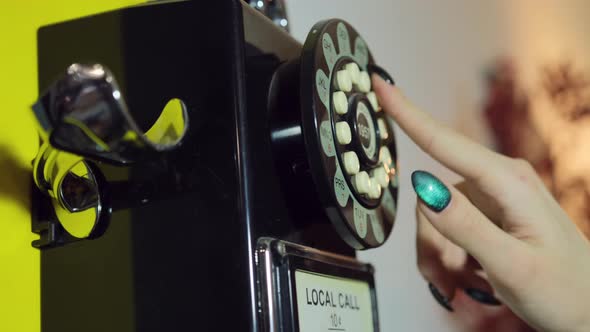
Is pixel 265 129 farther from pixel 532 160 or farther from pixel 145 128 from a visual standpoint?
pixel 532 160

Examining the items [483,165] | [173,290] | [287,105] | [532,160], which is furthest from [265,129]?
[532,160]

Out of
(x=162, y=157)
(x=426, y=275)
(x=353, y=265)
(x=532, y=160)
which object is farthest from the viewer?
(x=532, y=160)

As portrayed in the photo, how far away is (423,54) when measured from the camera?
1183 mm

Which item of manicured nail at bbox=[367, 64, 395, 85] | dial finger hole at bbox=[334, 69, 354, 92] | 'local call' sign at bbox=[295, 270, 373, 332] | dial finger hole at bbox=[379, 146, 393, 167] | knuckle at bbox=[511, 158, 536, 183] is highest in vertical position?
manicured nail at bbox=[367, 64, 395, 85]

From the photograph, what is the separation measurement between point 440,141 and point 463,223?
0.10 metres

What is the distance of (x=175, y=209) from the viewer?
518 mm

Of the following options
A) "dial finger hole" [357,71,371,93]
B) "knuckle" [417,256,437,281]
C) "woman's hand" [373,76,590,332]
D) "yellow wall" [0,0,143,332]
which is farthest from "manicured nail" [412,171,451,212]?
"yellow wall" [0,0,143,332]

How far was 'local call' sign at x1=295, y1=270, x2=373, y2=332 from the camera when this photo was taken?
1.79 feet

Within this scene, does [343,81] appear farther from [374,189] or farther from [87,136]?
[87,136]

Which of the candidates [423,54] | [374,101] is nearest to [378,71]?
[374,101]

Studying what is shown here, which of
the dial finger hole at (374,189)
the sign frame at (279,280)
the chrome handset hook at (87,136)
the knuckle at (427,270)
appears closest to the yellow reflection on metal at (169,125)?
the chrome handset hook at (87,136)

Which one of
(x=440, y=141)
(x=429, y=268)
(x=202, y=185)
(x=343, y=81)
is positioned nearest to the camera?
(x=202, y=185)

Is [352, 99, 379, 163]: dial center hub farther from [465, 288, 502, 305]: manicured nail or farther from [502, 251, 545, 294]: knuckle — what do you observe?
[465, 288, 502, 305]: manicured nail

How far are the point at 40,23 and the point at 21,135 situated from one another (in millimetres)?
111
